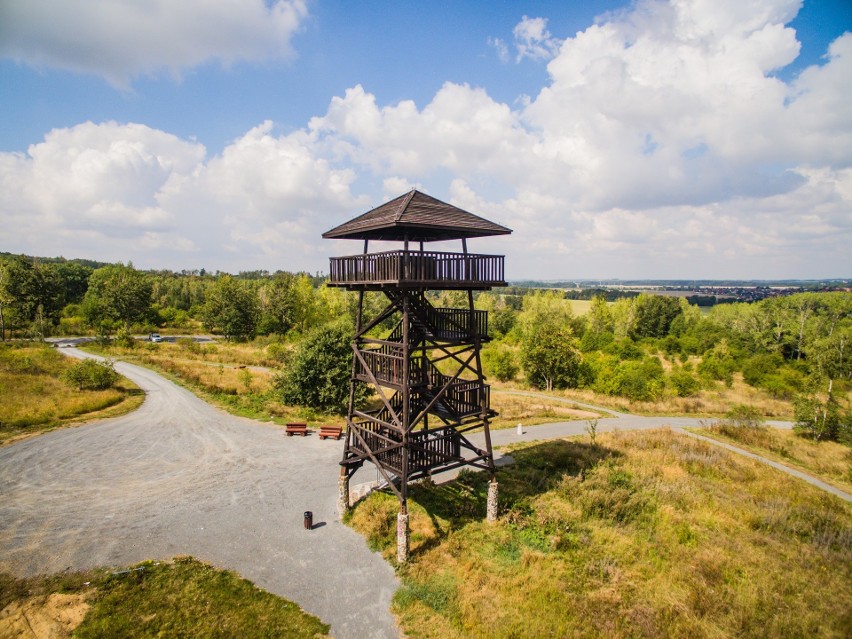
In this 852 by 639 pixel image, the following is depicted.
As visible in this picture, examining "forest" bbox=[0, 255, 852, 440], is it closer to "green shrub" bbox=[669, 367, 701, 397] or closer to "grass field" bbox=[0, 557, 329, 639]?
"green shrub" bbox=[669, 367, 701, 397]

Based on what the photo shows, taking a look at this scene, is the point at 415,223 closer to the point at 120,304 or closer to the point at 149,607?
the point at 149,607

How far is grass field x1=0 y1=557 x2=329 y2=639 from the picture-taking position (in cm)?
1053

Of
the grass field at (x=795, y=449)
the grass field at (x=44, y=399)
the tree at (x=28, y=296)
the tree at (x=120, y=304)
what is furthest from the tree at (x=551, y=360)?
the tree at (x=28, y=296)

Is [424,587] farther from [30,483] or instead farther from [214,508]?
[30,483]

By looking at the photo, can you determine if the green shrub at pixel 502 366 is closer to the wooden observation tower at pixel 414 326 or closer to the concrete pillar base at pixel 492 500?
the wooden observation tower at pixel 414 326

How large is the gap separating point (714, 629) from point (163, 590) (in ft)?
48.6

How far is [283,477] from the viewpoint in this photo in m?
19.8

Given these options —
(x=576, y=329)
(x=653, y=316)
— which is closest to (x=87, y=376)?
(x=576, y=329)

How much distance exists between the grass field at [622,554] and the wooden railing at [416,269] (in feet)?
29.1

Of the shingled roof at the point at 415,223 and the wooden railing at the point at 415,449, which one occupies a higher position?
the shingled roof at the point at 415,223

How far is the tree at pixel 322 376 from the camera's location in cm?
3080

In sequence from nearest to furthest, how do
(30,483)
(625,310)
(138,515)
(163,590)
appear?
(163,590) < (138,515) < (30,483) < (625,310)

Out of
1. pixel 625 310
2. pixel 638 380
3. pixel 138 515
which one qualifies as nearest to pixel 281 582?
pixel 138 515

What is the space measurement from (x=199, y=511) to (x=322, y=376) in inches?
595
